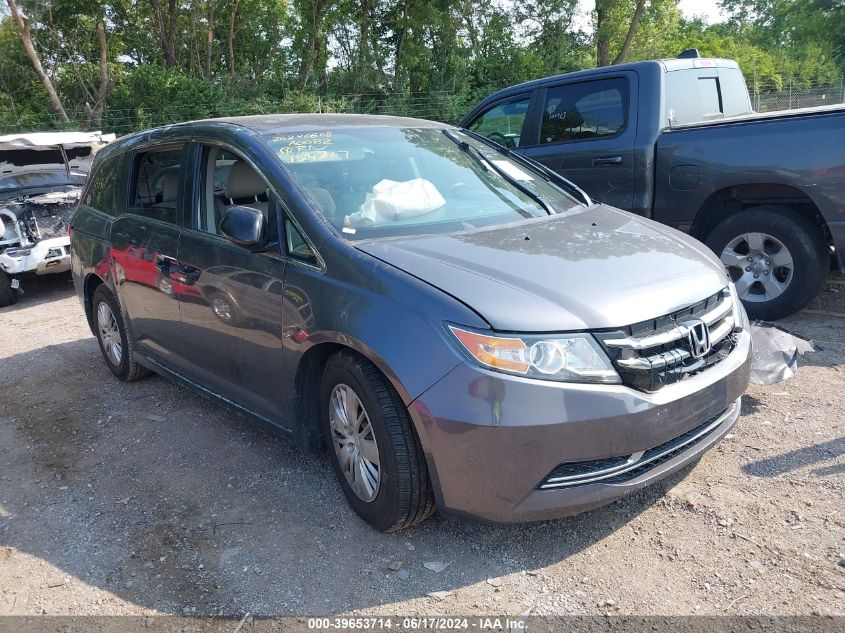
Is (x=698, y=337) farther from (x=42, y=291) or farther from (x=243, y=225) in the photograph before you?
(x=42, y=291)

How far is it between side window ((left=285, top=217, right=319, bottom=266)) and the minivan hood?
24cm

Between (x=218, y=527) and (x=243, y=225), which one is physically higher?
(x=243, y=225)

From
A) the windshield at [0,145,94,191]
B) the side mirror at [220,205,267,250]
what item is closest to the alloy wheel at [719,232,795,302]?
the side mirror at [220,205,267,250]

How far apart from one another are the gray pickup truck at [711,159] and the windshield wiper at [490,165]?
208 centimetres

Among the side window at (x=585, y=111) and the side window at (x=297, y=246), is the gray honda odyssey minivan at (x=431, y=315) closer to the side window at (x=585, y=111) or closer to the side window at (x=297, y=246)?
the side window at (x=297, y=246)

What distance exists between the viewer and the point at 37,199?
29.0 ft

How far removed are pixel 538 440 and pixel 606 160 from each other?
13.3 ft

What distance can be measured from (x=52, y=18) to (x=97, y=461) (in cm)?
1829

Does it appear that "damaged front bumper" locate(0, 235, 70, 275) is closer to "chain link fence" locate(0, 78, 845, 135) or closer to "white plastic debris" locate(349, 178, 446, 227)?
"white plastic debris" locate(349, 178, 446, 227)

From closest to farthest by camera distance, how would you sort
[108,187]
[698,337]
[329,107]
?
1. [698,337]
2. [108,187]
3. [329,107]

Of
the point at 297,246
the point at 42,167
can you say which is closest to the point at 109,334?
the point at 297,246

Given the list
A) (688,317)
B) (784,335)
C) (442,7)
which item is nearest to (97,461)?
(688,317)

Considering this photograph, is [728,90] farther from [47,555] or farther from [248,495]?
[47,555]

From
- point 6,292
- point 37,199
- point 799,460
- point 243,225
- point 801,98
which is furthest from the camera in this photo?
point 801,98
